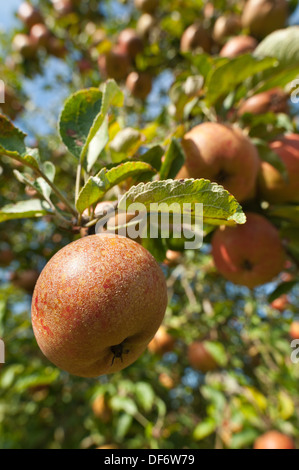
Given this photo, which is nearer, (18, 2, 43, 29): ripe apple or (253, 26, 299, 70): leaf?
(253, 26, 299, 70): leaf

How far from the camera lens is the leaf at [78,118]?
0.96 meters

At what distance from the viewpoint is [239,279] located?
128 centimetres

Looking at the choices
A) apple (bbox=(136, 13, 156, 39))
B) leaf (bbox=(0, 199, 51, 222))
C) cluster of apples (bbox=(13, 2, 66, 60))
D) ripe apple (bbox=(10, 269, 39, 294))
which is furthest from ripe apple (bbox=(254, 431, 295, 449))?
cluster of apples (bbox=(13, 2, 66, 60))

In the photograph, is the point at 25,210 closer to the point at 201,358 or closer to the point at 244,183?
the point at 244,183

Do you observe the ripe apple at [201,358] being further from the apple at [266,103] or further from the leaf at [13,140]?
the leaf at [13,140]

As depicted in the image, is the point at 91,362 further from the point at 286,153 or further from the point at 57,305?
the point at 286,153

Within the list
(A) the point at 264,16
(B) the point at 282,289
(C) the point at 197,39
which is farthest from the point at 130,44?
(B) the point at 282,289

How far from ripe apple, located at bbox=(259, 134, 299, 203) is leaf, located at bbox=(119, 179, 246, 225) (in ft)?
2.04

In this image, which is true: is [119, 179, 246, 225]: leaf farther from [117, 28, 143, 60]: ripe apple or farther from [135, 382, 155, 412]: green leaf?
[117, 28, 143, 60]: ripe apple

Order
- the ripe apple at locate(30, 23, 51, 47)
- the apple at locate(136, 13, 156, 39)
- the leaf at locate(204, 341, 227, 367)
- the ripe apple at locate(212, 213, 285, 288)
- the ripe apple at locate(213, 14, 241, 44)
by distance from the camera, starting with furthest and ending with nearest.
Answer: the ripe apple at locate(30, 23, 51, 47) → the apple at locate(136, 13, 156, 39) → the leaf at locate(204, 341, 227, 367) → the ripe apple at locate(213, 14, 241, 44) → the ripe apple at locate(212, 213, 285, 288)

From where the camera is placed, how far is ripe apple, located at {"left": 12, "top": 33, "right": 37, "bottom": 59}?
3.33 meters

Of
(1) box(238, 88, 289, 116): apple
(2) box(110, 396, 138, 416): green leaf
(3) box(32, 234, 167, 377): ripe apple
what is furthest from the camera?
(2) box(110, 396, 138, 416): green leaf

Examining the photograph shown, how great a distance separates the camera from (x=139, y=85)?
265 centimetres

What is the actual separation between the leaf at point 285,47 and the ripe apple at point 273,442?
1.96 m
